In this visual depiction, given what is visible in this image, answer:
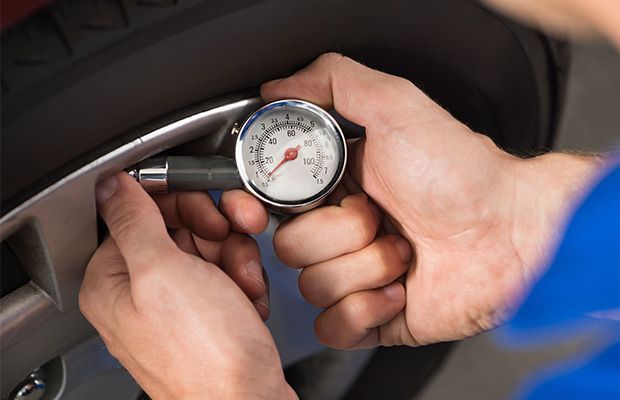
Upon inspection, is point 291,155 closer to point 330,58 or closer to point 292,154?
point 292,154

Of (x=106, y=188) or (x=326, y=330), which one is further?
(x=326, y=330)

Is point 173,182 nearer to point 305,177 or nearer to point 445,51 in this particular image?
point 305,177

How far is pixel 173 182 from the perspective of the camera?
36.9 inches

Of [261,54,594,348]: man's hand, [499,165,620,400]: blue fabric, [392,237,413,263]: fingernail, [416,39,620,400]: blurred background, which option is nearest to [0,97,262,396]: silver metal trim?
[261,54,594,348]: man's hand

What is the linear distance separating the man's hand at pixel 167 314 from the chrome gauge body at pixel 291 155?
122mm

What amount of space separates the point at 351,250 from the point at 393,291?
0.26ft

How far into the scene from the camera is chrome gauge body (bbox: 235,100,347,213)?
96 centimetres

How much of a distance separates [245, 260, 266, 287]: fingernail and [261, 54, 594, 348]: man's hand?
55 millimetres

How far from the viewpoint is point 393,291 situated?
42.2 inches

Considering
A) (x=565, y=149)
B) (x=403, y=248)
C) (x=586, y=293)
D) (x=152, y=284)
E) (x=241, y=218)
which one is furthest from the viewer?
A: (x=565, y=149)

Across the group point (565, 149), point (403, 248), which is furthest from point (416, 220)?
point (565, 149)

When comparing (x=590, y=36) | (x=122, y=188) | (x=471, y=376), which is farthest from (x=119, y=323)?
(x=471, y=376)

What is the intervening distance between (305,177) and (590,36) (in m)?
0.34

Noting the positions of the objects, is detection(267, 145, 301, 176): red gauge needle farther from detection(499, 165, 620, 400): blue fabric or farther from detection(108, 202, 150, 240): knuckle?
detection(499, 165, 620, 400): blue fabric
